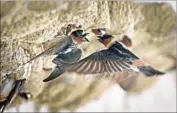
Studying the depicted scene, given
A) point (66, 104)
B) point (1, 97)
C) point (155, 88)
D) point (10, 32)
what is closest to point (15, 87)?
point (1, 97)

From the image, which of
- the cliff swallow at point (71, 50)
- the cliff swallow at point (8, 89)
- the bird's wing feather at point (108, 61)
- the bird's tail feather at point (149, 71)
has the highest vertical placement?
the cliff swallow at point (71, 50)

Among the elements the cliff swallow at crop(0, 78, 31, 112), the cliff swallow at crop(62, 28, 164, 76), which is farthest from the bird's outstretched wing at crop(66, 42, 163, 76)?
the cliff swallow at crop(0, 78, 31, 112)

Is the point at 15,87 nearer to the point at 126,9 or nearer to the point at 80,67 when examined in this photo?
the point at 80,67

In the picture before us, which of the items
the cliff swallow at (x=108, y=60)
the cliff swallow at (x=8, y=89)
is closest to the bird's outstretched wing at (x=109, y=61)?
the cliff swallow at (x=108, y=60)

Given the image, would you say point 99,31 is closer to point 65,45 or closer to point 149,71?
point 65,45

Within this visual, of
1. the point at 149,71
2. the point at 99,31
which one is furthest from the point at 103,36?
the point at 149,71

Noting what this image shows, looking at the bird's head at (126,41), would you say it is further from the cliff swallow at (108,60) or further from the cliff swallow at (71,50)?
the cliff swallow at (71,50)

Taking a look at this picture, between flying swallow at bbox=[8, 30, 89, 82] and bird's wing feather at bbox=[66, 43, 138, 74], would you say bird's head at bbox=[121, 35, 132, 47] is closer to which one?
bird's wing feather at bbox=[66, 43, 138, 74]
